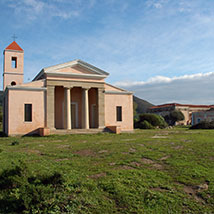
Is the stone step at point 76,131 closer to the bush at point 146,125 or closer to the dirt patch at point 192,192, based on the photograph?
the bush at point 146,125

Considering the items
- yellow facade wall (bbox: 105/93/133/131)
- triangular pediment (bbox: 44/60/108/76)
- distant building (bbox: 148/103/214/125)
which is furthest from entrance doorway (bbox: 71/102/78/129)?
distant building (bbox: 148/103/214/125)

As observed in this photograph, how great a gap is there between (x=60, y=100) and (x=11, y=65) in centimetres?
626

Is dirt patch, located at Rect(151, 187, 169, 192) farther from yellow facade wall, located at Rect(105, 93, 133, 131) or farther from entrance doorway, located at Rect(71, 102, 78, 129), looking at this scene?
entrance doorway, located at Rect(71, 102, 78, 129)

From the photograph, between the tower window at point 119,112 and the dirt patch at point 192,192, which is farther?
the tower window at point 119,112

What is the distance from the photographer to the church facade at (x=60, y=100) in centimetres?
2073

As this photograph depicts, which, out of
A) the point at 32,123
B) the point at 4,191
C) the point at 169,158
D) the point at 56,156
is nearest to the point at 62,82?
the point at 32,123

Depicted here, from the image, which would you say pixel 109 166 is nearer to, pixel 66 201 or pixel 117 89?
pixel 66 201

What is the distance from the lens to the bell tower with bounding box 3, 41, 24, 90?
24078 mm

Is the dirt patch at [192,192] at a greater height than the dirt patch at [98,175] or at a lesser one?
lesser

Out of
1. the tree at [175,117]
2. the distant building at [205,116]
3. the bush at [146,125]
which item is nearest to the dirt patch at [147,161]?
the bush at [146,125]

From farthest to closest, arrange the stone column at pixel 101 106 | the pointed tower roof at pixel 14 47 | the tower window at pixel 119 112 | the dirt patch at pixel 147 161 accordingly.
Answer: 1. the tower window at pixel 119 112
2. the pointed tower roof at pixel 14 47
3. the stone column at pixel 101 106
4. the dirt patch at pixel 147 161

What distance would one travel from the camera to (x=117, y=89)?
83.1 ft

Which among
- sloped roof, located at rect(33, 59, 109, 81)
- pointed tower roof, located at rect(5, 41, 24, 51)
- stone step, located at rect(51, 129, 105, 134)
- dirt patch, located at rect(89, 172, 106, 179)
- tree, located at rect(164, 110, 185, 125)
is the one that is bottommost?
dirt patch, located at rect(89, 172, 106, 179)

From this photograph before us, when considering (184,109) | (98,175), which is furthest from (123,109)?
(184,109)
